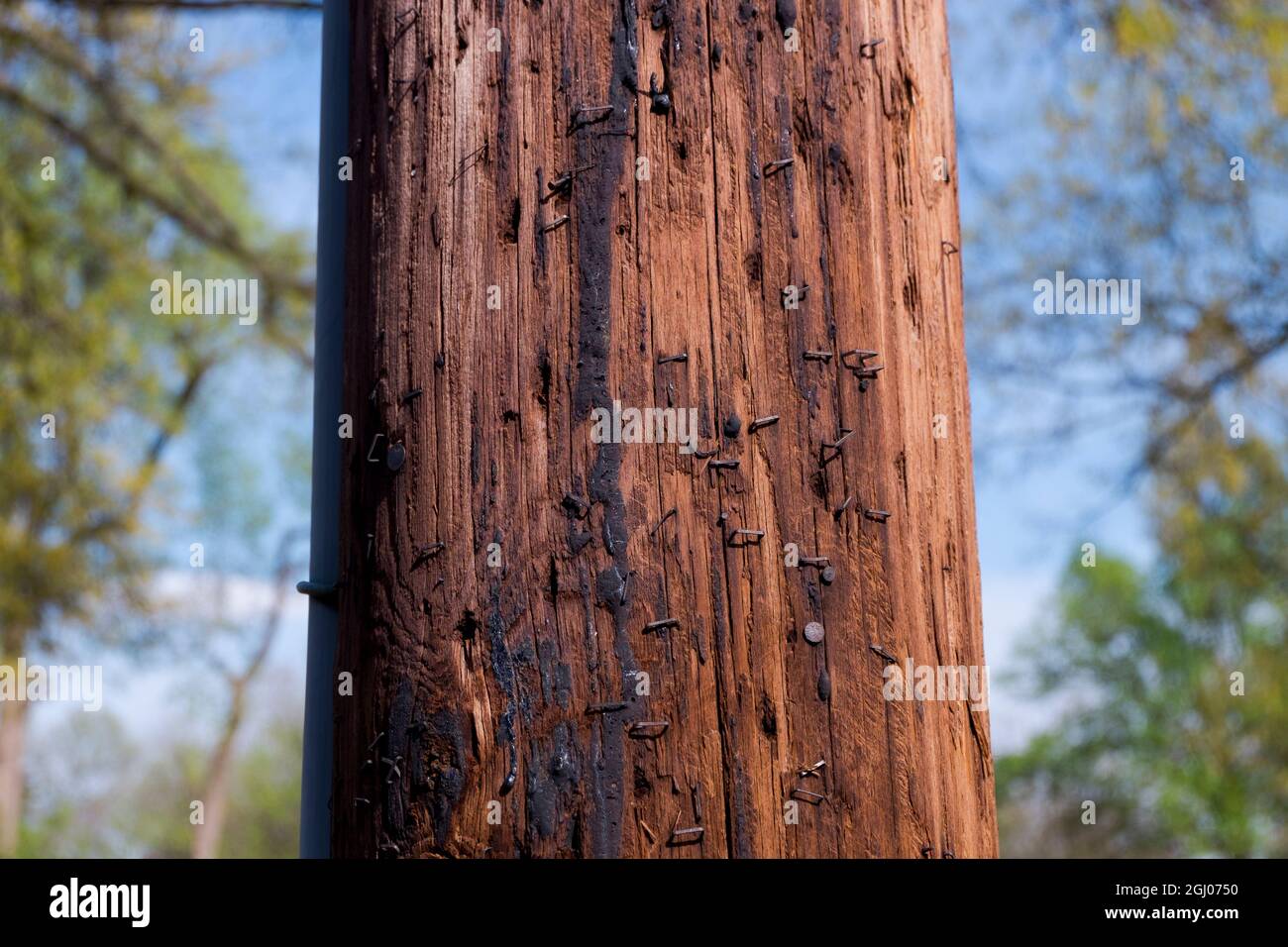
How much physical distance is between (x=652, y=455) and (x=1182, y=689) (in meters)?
18.8

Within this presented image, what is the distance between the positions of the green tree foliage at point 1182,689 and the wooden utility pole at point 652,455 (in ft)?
28.7

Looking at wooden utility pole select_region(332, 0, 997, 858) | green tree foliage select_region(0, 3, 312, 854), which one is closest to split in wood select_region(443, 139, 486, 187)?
wooden utility pole select_region(332, 0, 997, 858)

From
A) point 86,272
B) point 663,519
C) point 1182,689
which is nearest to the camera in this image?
point 663,519

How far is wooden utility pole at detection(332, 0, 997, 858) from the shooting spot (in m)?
1.21

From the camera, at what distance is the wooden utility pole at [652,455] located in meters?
1.21

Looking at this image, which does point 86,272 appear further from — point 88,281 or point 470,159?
point 470,159

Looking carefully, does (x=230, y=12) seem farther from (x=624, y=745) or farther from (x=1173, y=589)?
(x=1173, y=589)

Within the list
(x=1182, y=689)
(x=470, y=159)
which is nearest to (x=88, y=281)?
(x=470, y=159)

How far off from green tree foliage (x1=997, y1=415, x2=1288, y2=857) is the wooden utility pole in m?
8.74

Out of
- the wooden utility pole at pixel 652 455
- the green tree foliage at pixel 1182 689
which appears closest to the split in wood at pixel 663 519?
the wooden utility pole at pixel 652 455

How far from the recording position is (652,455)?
4.08ft

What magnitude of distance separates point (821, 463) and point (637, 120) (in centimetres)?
47

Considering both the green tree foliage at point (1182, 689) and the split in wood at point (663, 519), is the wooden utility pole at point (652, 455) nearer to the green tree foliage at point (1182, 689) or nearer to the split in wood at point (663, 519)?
the split in wood at point (663, 519)

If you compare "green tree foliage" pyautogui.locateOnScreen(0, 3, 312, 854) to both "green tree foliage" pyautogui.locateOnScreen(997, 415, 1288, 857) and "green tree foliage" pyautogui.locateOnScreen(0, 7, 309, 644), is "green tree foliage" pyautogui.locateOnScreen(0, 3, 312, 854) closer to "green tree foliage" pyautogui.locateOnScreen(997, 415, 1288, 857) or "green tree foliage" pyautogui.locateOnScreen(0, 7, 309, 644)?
"green tree foliage" pyautogui.locateOnScreen(0, 7, 309, 644)
